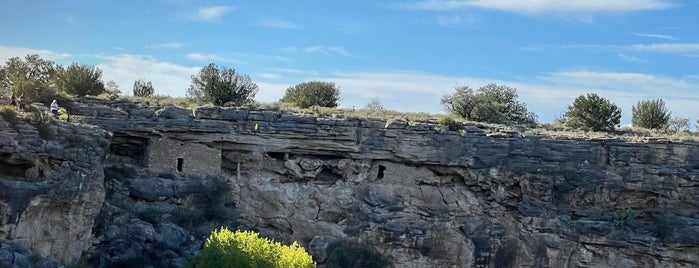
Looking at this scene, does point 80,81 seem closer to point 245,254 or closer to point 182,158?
point 182,158

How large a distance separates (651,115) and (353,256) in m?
23.5

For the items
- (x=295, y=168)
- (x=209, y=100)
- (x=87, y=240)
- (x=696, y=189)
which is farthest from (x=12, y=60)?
(x=696, y=189)

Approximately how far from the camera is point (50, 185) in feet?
69.8

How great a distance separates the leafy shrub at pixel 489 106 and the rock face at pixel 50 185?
82.7 feet

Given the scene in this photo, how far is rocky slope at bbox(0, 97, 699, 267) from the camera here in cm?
3209

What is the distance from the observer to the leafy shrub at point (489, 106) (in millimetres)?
43934

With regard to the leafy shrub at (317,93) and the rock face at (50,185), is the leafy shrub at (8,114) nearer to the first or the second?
the rock face at (50,185)

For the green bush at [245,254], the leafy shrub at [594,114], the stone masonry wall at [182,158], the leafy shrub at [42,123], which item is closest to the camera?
the leafy shrub at [42,123]

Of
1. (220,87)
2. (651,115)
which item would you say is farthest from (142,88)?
(651,115)

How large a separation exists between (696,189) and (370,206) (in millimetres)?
13223

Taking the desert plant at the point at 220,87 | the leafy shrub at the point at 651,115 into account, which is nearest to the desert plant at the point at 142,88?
the desert plant at the point at 220,87

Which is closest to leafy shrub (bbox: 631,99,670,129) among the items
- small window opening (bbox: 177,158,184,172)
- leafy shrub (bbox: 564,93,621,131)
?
leafy shrub (bbox: 564,93,621,131)

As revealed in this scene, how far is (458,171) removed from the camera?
111 ft

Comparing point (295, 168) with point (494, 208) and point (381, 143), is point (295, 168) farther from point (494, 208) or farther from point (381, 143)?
point (494, 208)
